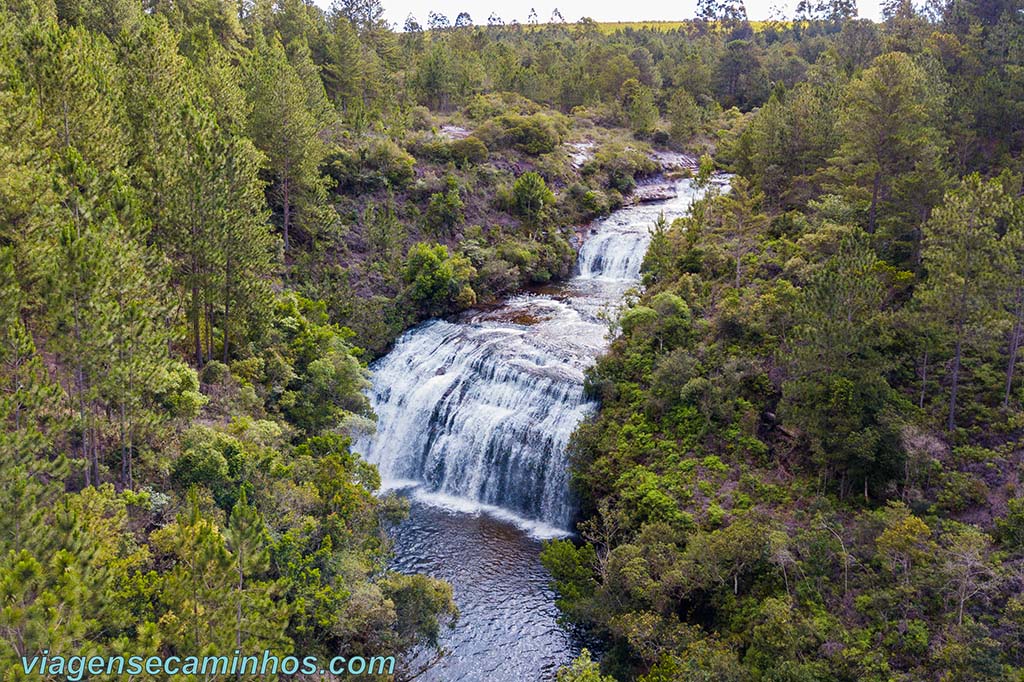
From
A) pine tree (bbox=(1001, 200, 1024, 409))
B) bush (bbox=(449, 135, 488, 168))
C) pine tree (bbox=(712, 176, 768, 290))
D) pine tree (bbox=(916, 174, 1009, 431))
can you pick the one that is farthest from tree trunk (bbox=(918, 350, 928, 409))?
bush (bbox=(449, 135, 488, 168))

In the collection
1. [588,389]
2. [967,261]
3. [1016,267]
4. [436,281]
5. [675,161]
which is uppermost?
[675,161]

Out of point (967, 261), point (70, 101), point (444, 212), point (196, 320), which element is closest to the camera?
point (967, 261)

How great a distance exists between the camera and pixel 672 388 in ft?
99.6

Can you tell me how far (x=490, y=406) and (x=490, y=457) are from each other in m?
3.03

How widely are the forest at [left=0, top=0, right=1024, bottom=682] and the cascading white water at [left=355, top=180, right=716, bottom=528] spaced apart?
6.14 feet

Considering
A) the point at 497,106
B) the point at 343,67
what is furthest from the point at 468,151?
the point at 497,106

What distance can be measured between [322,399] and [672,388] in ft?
54.4

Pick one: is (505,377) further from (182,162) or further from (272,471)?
(182,162)

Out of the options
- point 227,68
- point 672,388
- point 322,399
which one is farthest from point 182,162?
point 672,388

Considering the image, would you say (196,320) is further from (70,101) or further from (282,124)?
(282,124)

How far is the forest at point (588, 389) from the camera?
17.5 meters

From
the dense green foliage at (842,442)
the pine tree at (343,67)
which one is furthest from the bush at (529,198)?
the dense green foliage at (842,442)

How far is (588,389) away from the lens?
3306 centimetres

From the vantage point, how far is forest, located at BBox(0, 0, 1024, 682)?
57.6 feet
